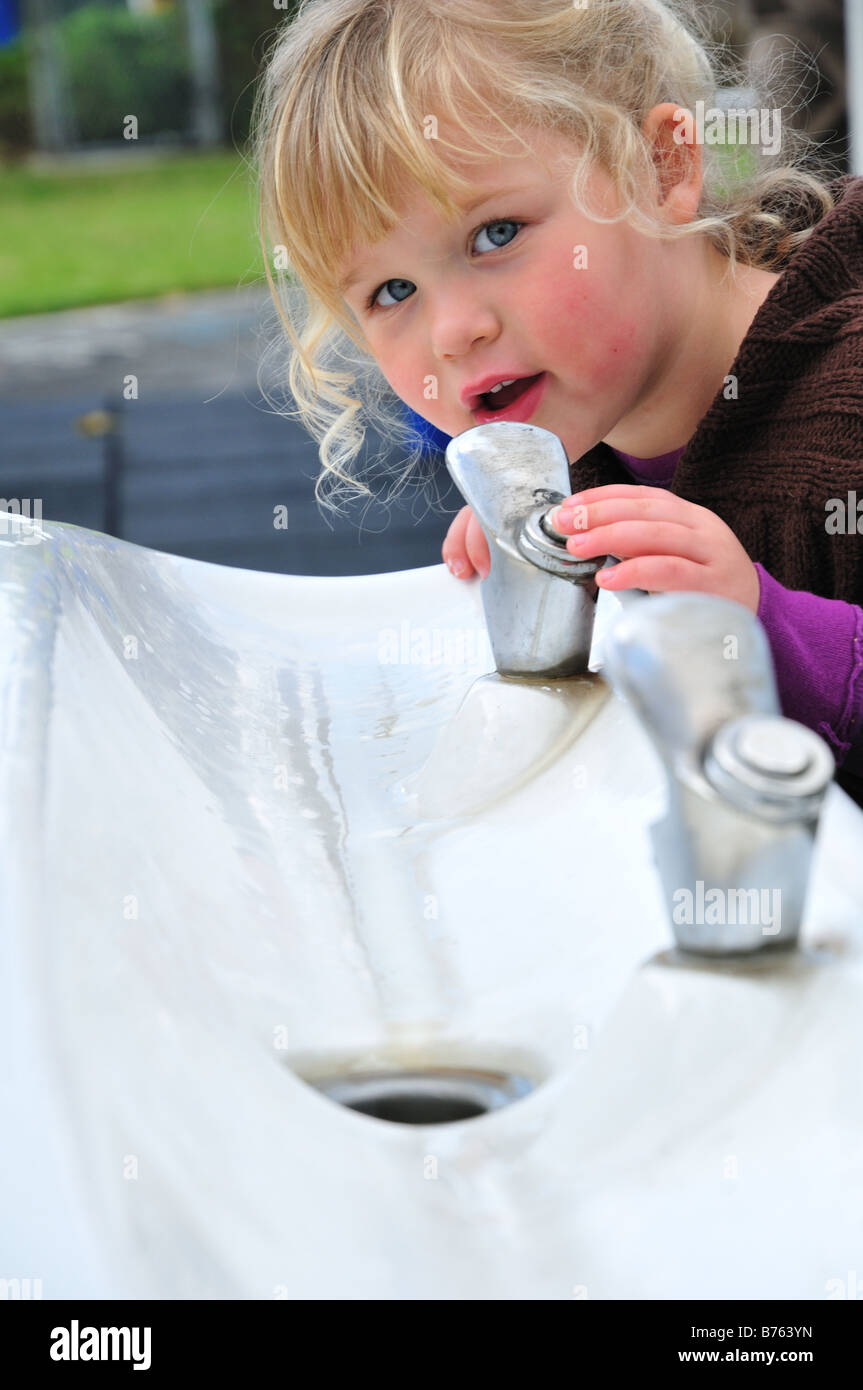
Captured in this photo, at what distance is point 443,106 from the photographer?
→ 2.30 feet

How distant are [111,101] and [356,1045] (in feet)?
36.0

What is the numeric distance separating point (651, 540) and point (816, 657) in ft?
0.47

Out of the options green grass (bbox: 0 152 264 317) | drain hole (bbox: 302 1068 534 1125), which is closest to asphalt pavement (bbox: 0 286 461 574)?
drain hole (bbox: 302 1068 534 1125)

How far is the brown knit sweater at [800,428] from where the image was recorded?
0.78 m

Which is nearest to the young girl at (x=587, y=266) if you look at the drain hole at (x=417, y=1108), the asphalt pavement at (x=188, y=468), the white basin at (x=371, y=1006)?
the white basin at (x=371, y=1006)

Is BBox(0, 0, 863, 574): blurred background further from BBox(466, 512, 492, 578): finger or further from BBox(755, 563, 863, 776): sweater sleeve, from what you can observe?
BBox(755, 563, 863, 776): sweater sleeve

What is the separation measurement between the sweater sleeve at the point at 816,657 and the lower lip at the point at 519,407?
209mm

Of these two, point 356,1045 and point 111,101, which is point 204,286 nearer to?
point 111,101

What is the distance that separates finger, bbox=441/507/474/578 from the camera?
697 mm

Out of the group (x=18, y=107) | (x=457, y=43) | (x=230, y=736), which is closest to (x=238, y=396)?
(x=457, y=43)

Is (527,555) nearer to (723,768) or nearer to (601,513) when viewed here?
(601,513)

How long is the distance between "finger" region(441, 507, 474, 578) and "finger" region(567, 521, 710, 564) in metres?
0.19

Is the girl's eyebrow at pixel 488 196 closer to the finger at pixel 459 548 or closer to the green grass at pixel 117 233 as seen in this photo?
the finger at pixel 459 548

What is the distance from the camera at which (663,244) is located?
0.82 meters
